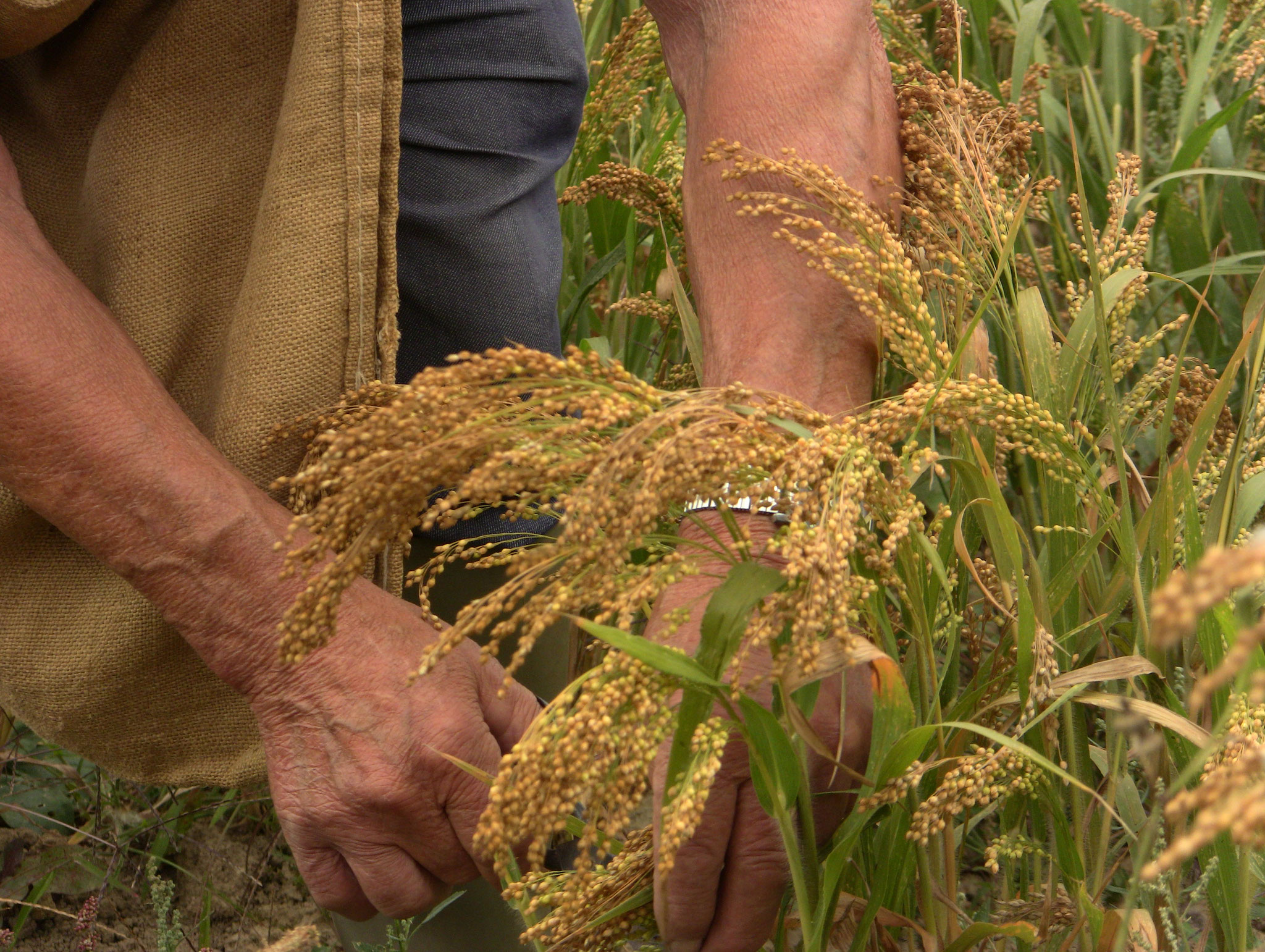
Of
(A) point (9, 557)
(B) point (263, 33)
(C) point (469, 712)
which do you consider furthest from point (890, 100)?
(A) point (9, 557)

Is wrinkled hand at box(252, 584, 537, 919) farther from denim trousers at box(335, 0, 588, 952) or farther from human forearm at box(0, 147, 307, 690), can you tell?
denim trousers at box(335, 0, 588, 952)

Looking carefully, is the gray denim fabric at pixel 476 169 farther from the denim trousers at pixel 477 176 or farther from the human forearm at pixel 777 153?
the human forearm at pixel 777 153

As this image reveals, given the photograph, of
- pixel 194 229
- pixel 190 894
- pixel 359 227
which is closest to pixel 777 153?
pixel 359 227

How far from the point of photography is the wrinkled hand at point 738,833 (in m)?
0.86

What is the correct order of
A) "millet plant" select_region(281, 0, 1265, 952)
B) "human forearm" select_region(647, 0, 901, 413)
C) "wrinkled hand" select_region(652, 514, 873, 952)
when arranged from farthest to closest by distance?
"human forearm" select_region(647, 0, 901, 413)
"wrinkled hand" select_region(652, 514, 873, 952)
"millet plant" select_region(281, 0, 1265, 952)

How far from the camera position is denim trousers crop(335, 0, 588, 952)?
1.34m

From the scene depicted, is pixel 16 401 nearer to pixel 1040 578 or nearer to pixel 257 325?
pixel 257 325

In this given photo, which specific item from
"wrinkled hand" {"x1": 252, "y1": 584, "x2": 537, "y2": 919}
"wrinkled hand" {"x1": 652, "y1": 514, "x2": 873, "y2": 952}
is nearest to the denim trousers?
"wrinkled hand" {"x1": 252, "y1": 584, "x2": 537, "y2": 919}

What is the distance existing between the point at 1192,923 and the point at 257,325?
131cm

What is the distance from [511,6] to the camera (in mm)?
1363

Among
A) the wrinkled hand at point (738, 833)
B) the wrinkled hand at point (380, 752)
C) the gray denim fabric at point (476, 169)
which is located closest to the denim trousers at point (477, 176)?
the gray denim fabric at point (476, 169)

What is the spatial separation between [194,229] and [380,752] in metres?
0.57

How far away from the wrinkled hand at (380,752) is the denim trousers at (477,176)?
445 millimetres

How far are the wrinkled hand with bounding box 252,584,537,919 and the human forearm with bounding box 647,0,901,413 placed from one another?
0.37m
